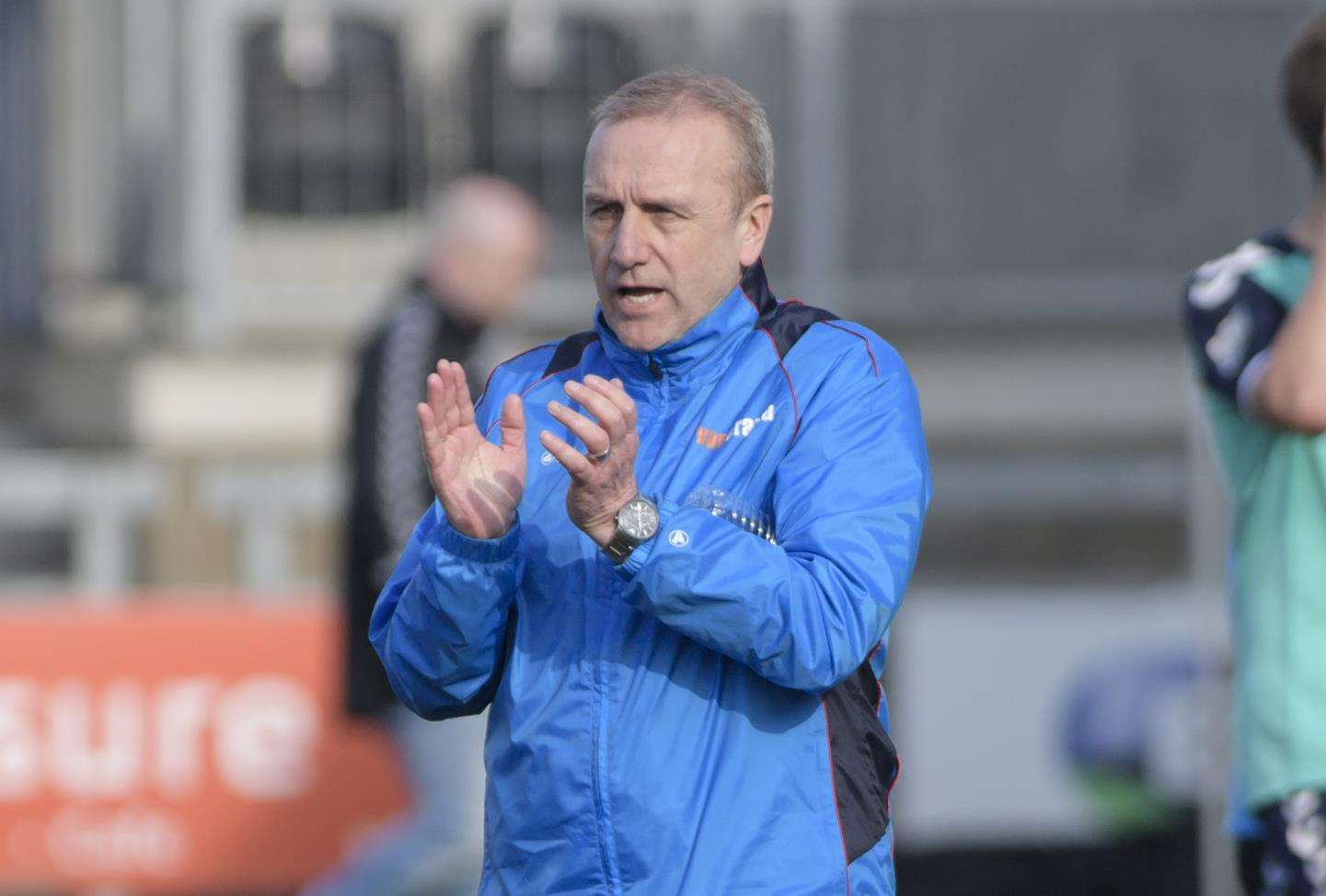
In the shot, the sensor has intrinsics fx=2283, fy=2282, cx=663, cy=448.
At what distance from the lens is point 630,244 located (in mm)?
2422

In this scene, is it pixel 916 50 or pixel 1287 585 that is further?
pixel 916 50

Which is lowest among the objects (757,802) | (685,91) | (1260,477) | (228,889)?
(228,889)

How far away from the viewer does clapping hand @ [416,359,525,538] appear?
239cm

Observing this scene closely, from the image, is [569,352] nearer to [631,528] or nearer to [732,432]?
[732,432]

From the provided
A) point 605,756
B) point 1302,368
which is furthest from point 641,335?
point 1302,368

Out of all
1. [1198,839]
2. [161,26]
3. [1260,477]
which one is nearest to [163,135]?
[161,26]

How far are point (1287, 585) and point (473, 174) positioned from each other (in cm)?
917

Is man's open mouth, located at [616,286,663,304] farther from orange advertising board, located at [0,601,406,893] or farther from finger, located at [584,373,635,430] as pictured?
orange advertising board, located at [0,601,406,893]

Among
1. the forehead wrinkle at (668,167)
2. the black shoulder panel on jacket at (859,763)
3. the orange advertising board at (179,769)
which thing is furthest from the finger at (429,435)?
the orange advertising board at (179,769)

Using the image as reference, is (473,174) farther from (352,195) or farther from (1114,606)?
(1114,606)

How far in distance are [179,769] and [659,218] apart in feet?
17.6

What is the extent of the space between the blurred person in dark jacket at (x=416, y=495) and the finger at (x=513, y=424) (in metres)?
2.51

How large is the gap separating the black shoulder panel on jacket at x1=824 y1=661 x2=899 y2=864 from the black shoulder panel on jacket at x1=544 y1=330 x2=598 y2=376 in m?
0.49

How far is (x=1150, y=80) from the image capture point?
12.2 meters
